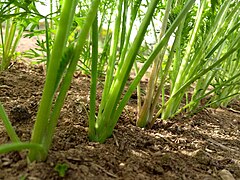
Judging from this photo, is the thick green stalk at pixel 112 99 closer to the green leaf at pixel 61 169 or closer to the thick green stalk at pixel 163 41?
the thick green stalk at pixel 163 41

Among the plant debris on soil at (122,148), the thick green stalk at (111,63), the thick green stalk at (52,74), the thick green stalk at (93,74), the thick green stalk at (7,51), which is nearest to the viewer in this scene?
the thick green stalk at (52,74)

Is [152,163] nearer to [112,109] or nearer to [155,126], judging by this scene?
[112,109]

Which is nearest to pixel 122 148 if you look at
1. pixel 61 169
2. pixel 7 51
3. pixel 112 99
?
pixel 112 99

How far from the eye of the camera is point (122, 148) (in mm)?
896

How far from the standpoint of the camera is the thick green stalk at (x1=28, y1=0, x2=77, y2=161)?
0.60 metres

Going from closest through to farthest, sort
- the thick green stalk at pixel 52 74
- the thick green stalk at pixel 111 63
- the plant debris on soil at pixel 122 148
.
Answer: the thick green stalk at pixel 52 74
the plant debris on soil at pixel 122 148
the thick green stalk at pixel 111 63

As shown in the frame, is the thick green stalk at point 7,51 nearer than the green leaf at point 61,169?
No

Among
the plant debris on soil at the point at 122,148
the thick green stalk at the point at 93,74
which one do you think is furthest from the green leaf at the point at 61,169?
the thick green stalk at the point at 93,74

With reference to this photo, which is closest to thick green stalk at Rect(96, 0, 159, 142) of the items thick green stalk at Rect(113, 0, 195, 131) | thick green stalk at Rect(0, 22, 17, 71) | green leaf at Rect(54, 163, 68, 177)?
thick green stalk at Rect(113, 0, 195, 131)

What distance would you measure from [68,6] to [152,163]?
0.46 m

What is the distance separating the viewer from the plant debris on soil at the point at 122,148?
0.71m

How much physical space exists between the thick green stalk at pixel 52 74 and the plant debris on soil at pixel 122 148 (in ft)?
0.20

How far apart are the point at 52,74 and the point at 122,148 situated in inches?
13.8

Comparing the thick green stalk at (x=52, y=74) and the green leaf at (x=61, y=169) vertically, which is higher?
the thick green stalk at (x=52, y=74)
